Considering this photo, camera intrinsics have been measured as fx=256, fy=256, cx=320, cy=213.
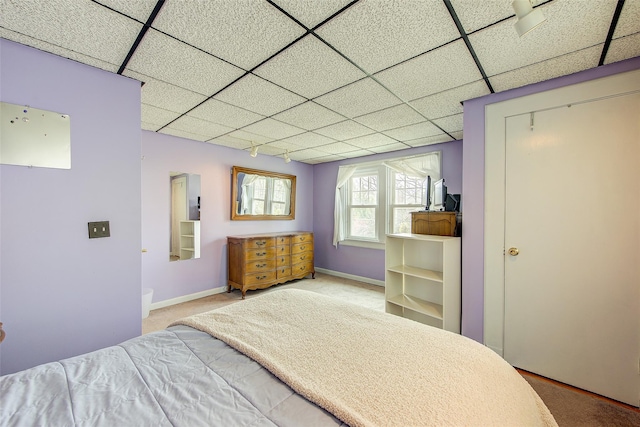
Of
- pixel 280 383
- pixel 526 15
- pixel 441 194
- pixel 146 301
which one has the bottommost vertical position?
pixel 146 301

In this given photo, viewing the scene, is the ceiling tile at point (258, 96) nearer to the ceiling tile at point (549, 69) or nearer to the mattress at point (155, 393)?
the ceiling tile at point (549, 69)

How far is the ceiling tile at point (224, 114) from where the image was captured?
8.26ft

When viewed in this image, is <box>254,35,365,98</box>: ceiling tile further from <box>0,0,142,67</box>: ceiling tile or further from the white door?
the white door

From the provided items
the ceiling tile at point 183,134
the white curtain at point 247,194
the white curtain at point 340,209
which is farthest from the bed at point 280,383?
the white curtain at point 340,209

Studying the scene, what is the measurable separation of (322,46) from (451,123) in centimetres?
204

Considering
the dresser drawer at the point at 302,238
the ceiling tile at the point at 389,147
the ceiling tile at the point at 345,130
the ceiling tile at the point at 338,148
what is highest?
the ceiling tile at the point at 345,130

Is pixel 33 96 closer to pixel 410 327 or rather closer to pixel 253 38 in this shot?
pixel 253 38

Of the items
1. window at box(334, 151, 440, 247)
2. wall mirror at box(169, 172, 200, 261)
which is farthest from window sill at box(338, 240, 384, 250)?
wall mirror at box(169, 172, 200, 261)

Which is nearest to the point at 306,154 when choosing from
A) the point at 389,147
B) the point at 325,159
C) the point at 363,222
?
the point at 325,159

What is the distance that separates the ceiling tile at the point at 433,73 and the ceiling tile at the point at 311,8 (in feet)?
2.30

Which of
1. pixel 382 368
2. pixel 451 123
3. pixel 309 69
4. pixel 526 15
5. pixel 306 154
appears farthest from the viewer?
pixel 306 154

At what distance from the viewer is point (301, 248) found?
478cm

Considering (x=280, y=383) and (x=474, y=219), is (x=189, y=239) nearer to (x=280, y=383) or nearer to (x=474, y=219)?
(x=280, y=383)

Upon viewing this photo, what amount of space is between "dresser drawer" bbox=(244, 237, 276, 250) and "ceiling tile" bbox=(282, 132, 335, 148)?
1592 millimetres
